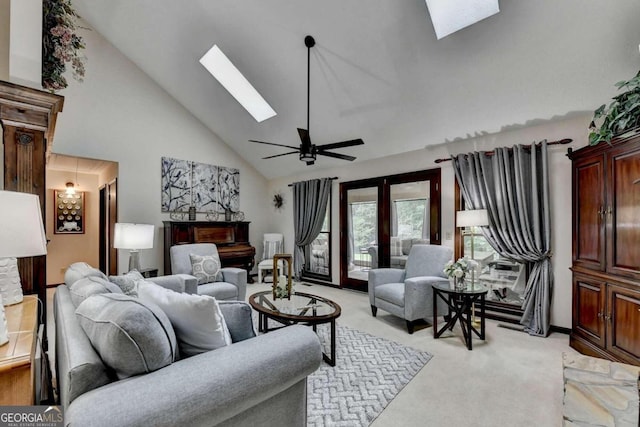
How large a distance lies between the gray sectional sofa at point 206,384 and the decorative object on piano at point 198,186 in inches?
160

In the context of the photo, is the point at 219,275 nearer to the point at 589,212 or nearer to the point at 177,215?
the point at 177,215

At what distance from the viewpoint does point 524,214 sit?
340cm

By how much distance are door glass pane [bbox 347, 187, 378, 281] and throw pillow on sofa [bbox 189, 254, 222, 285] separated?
247 centimetres

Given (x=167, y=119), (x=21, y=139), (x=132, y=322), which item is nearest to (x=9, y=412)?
(x=132, y=322)

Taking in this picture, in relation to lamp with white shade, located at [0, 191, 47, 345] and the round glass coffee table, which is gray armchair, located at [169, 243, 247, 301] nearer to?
the round glass coffee table

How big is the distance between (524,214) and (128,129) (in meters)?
5.80

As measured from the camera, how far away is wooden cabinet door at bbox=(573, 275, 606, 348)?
2.54 metres

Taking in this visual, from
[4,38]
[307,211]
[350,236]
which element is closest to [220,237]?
[307,211]

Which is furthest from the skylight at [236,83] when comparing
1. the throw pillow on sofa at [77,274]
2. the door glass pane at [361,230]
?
the throw pillow on sofa at [77,274]

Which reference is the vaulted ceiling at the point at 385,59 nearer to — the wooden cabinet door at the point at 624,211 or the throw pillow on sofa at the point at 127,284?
the wooden cabinet door at the point at 624,211

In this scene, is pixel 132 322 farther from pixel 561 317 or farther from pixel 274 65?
pixel 561 317

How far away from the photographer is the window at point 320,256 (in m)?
5.89

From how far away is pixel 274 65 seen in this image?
3.97 m

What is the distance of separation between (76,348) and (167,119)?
5054mm
